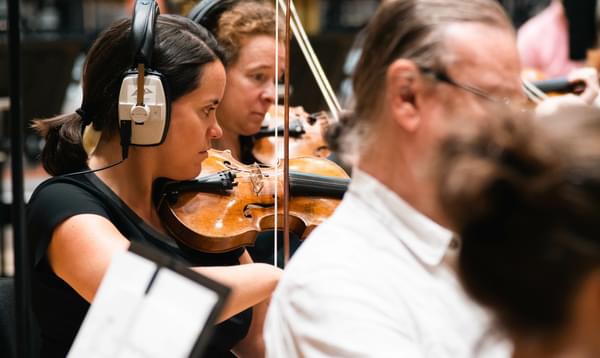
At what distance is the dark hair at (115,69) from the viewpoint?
1.53 meters

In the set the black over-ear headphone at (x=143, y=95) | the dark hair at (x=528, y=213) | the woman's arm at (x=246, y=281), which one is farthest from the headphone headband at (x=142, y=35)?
the dark hair at (x=528, y=213)

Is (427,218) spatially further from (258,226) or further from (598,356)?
(258,226)

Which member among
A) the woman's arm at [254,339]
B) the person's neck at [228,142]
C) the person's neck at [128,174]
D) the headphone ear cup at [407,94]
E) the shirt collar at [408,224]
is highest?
the headphone ear cup at [407,94]

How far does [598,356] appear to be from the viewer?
25.9 inches

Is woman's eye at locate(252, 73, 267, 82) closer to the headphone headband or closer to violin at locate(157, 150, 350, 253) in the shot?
violin at locate(157, 150, 350, 253)

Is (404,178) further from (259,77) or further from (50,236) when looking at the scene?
(259,77)

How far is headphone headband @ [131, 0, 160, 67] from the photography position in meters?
1.48

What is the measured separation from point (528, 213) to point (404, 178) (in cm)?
36

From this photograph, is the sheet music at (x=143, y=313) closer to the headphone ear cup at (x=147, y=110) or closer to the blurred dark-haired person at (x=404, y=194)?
the blurred dark-haired person at (x=404, y=194)

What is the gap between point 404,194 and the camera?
1003 millimetres

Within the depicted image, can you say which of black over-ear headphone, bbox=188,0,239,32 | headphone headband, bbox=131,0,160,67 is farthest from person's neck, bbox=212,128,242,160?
headphone headband, bbox=131,0,160,67

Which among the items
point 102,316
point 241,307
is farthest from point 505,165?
point 241,307

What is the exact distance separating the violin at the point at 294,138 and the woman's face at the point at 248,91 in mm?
100

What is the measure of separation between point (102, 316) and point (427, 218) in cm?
35
